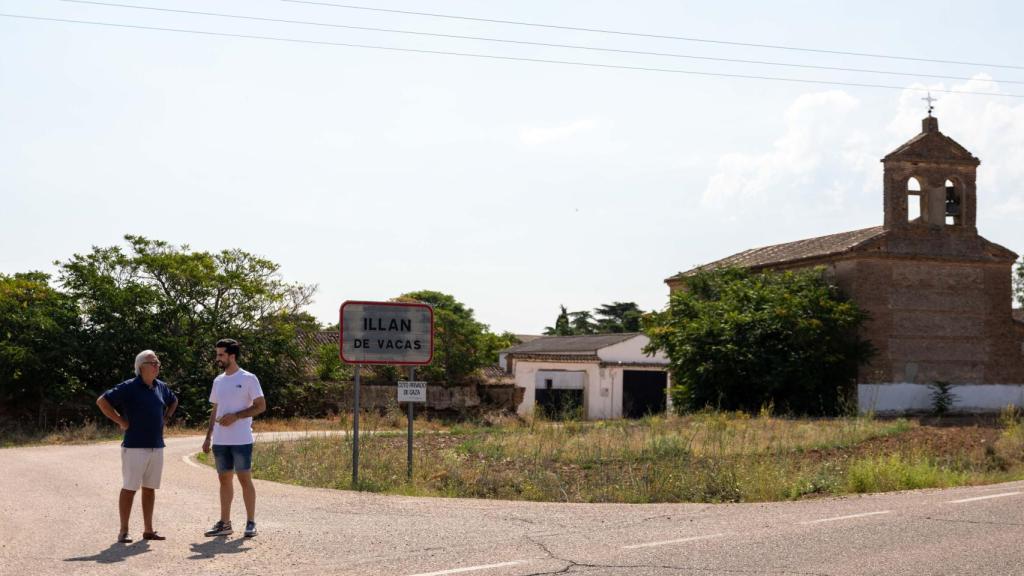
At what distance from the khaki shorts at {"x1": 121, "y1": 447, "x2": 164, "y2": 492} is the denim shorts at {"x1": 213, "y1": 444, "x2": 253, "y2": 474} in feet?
1.81

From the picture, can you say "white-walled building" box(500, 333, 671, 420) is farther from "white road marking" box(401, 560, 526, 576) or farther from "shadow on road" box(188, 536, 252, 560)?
"white road marking" box(401, 560, 526, 576)

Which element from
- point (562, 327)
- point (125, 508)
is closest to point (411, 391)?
point (125, 508)

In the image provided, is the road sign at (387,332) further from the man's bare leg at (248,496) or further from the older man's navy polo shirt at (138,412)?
the older man's navy polo shirt at (138,412)

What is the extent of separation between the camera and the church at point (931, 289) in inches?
1366

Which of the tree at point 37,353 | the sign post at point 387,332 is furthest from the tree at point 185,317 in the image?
the sign post at point 387,332

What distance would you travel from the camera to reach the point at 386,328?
1531cm

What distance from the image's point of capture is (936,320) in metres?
35.5

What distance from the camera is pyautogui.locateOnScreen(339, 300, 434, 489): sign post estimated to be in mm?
15062

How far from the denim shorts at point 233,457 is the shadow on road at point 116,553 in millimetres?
984

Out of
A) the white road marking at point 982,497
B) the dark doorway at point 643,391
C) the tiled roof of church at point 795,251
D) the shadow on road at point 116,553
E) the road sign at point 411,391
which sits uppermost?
the tiled roof of church at point 795,251

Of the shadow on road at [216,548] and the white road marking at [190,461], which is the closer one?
the shadow on road at [216,548]

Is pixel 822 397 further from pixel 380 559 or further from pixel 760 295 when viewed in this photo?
pixel 380 559

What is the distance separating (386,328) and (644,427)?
1206 cm

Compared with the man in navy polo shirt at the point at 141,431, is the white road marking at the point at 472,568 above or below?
below
